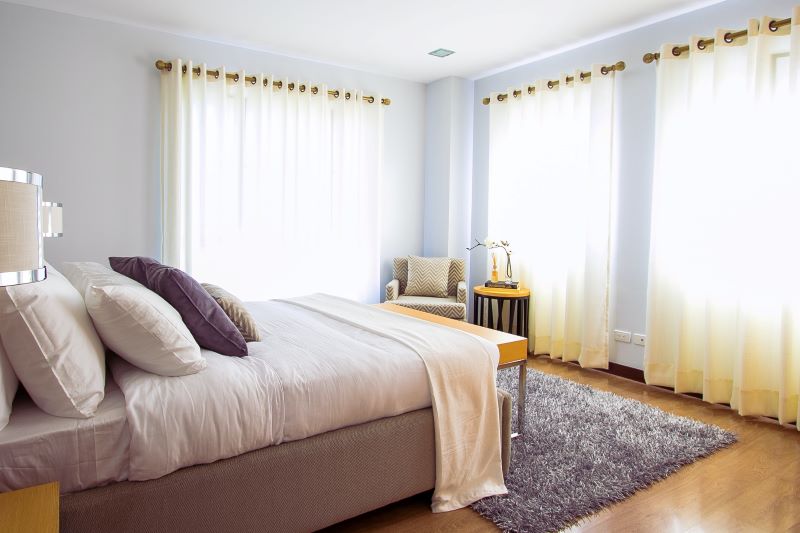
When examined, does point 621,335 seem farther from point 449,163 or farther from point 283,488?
point 283,488

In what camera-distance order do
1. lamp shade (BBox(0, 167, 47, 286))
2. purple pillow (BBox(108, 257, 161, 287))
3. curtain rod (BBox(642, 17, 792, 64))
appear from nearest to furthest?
lamp shade (BBox(0, 167, 47, 286))
purple pillow (BBox(108, 257, 161, 287))
curtain rod (BBox(642, 17, 792, 64))

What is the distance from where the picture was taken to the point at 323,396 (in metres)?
1.95

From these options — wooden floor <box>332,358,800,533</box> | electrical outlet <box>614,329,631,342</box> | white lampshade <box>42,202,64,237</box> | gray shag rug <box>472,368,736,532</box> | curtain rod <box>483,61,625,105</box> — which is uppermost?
curtain rod <box>483,61,625,105</box>

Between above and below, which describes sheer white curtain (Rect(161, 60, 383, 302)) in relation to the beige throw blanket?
above

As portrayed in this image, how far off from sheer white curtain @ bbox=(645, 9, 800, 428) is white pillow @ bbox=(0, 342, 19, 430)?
3.69 m

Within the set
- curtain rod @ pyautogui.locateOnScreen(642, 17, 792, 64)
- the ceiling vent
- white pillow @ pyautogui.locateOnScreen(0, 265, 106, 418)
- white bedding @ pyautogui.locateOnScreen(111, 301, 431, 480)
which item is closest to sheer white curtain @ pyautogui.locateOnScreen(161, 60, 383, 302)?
the ceiling vent

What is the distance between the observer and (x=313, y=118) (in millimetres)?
4953

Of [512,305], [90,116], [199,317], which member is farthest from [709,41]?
[90,116]

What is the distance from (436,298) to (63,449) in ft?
12.5

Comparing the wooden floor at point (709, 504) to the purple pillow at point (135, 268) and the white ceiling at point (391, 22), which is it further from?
the white ceiling at point (391, 22)

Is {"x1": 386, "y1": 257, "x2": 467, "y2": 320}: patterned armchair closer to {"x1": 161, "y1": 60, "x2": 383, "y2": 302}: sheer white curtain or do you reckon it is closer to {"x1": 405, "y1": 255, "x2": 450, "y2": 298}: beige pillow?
{"x1": 405, "y1": 255, "x2": 450, "y2": 298}: beige pillow

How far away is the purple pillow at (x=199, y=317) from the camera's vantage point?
7.03 feet

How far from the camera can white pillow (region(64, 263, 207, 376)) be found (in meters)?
1.79

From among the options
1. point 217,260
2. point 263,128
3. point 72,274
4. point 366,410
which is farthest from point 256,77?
point 366,410
